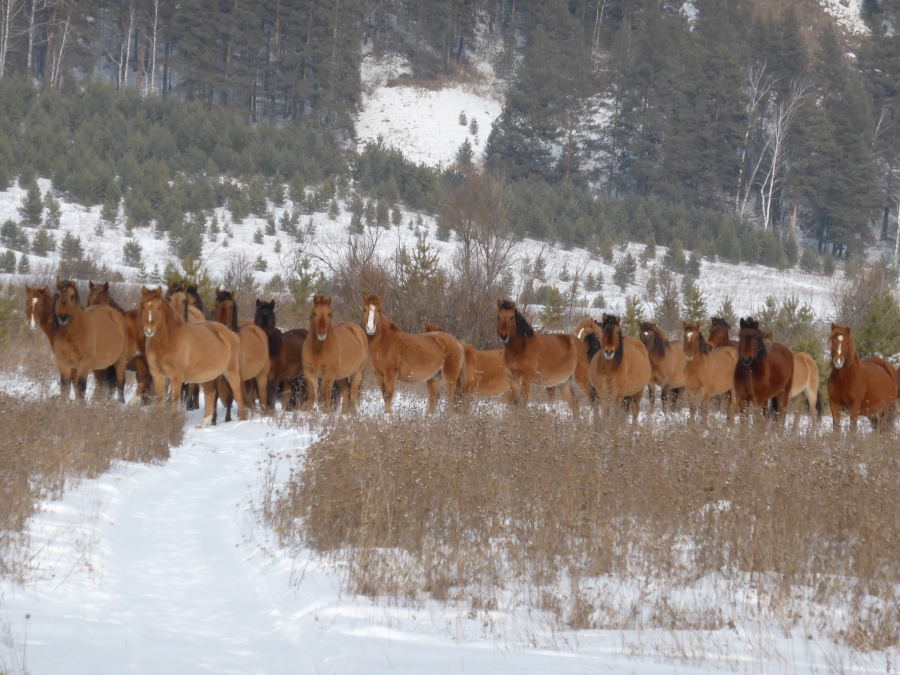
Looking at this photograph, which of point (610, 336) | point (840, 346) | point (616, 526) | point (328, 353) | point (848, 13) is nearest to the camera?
point (616, 526)

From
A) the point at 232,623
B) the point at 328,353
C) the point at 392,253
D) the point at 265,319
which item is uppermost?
the point at 392,253

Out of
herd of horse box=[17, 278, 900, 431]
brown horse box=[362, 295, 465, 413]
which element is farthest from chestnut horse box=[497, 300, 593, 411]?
brown horse box=[362, 295, 465, 413]

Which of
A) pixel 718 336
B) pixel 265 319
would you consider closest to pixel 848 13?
pixel 718 336

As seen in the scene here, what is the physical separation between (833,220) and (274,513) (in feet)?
216

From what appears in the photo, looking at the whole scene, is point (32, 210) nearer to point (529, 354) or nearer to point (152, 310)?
point (152, 310)

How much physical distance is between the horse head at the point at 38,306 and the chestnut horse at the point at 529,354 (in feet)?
23.1

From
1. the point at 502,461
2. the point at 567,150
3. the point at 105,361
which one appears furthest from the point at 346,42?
the point at 502,461

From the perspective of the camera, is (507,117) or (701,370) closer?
(701,370)

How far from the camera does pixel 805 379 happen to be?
14977 mm

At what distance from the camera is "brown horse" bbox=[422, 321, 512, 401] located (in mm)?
14789

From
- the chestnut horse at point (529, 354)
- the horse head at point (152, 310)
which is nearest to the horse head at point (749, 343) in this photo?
the chestnut horse at point (529, 354)

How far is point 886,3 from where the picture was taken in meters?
104

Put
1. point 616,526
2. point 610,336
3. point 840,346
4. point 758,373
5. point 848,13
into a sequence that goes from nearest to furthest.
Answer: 1. point 616,526
2. point 840,346
3. point 758,373
4. point 610,336
5. point 848,13

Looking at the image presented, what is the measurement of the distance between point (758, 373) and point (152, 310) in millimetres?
8562
